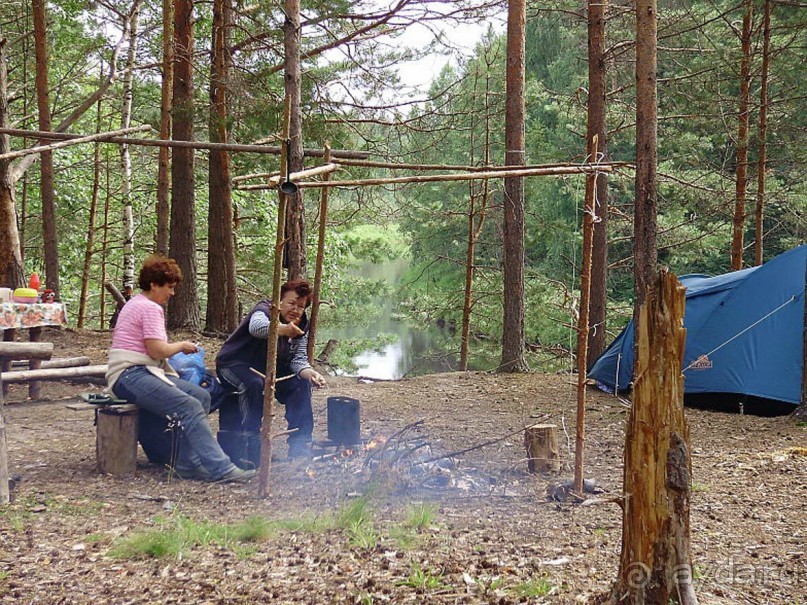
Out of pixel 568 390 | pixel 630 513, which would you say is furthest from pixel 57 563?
pixel 568 390

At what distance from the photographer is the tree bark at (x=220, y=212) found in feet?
36.8

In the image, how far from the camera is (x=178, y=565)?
12.5ft

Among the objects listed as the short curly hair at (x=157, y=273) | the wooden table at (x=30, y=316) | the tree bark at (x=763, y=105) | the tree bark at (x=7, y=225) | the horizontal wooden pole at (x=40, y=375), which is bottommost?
the horizontal wooden pole at (x=40, y=375)

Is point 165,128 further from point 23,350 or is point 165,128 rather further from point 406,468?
point 406,468

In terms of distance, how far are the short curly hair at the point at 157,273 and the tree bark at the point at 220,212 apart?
6.10 m

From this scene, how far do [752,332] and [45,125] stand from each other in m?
A: 10.5

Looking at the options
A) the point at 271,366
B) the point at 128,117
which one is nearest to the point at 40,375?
the point at 271,366

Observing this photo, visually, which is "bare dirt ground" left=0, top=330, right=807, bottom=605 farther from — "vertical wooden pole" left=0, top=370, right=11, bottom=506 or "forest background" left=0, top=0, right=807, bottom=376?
"forest background" left=0, top=0, right=807, bottom=376

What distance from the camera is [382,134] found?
1347cm

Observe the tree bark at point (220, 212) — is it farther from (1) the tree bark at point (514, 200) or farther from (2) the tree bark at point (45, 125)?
(1) the tree bark at point (514, 200)

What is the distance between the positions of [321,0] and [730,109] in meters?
7.73

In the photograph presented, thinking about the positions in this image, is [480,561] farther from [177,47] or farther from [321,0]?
[177,47]

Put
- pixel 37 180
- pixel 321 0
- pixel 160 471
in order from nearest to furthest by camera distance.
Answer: pixel 160 471
pixel 321 0
pixel 37 180

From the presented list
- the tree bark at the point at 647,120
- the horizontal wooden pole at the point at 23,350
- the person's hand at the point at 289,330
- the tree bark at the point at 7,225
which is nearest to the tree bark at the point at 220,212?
the tree bark at the point at 7,225
